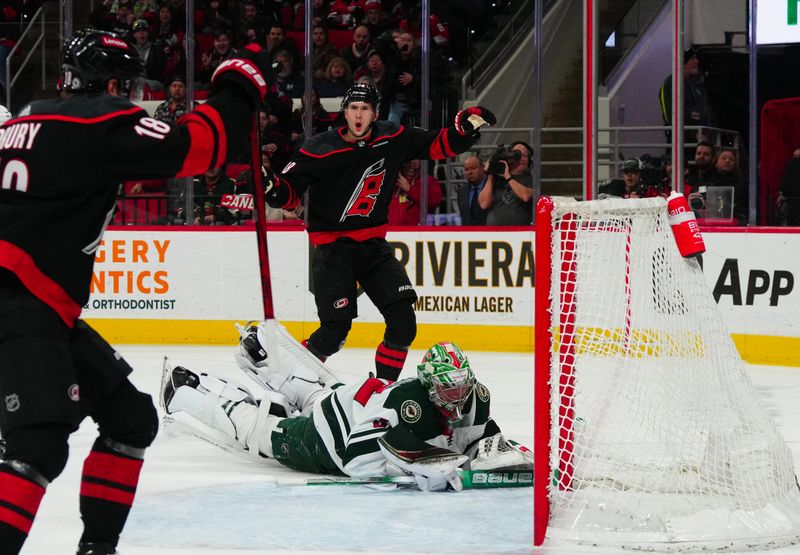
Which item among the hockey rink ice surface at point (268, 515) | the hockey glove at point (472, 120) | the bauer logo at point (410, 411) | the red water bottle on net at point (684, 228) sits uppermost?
the hockey glove at point (472, 120)

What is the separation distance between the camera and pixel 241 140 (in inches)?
108

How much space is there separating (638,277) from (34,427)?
6.01ft

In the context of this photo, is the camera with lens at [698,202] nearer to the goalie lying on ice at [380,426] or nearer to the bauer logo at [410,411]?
the goalie lying on ice at [380,426]

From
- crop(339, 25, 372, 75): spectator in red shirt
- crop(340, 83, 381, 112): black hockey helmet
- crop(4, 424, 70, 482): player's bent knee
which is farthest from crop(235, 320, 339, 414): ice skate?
crop(339, 25, 372, 75): spectator in red shirt

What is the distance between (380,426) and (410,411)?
104 mm

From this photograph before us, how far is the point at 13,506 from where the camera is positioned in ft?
7.98

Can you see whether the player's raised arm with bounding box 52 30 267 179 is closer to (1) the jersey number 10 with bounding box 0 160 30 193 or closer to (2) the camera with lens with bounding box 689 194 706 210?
(1) the jersey number 10 with bounding box 0 160 30 193

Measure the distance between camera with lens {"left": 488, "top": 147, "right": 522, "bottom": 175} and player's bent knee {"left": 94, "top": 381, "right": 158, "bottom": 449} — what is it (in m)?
5.78

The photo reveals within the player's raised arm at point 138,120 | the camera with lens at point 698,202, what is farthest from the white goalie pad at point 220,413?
the camera with lens at point 698,202

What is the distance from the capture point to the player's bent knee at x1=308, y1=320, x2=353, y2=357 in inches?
217

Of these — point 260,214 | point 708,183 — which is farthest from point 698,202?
point 260,214

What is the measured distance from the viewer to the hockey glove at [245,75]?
269cm

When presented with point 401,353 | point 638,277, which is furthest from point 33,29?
point 638,277

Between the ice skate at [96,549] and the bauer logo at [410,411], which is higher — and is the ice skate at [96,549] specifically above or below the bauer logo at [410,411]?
below
